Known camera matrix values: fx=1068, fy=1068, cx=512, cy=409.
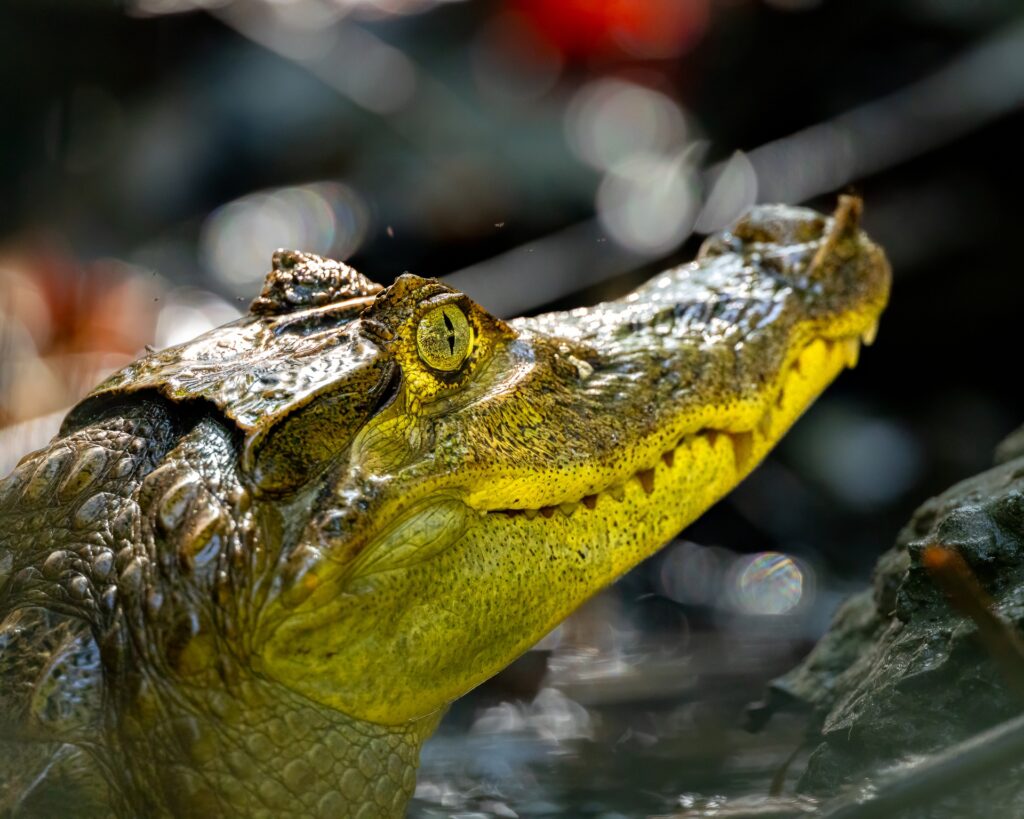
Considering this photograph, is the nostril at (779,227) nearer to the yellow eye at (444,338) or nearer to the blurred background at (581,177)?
the yellow eye at (444,338)

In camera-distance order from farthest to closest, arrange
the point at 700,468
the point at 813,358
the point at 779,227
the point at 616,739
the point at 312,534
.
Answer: the point at 616,739, the point at 779,227, the point at 813,358, the point at 700,468, the point at 312,534

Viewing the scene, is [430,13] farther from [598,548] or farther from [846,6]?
[598,548]

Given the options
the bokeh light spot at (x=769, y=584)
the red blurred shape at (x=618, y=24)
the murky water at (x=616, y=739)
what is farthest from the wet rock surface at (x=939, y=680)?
the red blurred shape at (x=618, y=24)

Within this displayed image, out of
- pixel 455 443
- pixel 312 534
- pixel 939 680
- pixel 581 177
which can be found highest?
pixel 581 177

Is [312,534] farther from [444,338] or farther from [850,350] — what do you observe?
[850,350]

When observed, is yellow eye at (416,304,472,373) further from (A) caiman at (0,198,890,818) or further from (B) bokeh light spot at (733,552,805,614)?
(B) bokeh light spot at (733,552,805,614)

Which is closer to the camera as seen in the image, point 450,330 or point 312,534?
point 312,534

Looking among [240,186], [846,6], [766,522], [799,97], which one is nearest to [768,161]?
[799,97]

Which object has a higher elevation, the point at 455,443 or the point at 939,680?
the point at 455,443

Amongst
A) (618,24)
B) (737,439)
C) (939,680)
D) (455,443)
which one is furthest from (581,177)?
(939,680)

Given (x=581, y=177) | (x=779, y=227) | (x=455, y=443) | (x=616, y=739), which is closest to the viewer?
(x=455, y=443)
